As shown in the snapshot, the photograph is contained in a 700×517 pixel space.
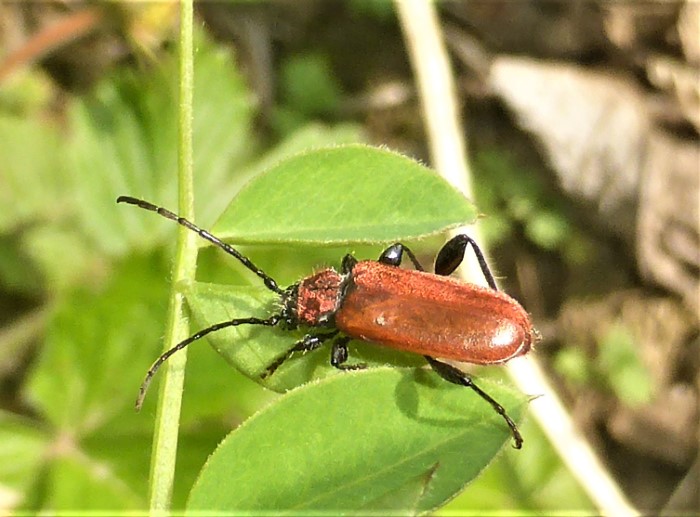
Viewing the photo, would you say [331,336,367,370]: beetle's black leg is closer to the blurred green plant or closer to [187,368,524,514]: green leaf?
[187,368,524,514]: green leaf

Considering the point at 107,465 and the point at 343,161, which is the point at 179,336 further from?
the point at 107,465

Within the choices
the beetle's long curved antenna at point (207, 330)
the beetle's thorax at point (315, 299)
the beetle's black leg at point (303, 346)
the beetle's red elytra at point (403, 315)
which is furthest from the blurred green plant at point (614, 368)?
the beetle's long curved antenna at point (207, 330)

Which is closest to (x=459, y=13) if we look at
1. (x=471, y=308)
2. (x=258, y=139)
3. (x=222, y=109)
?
(x=258, y=139)

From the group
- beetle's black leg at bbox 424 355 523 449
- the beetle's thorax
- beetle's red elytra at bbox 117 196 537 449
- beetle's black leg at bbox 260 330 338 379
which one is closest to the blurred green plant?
beetle's red elytra at bbox 117 196 537 449

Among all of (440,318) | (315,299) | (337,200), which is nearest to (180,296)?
(337,200)

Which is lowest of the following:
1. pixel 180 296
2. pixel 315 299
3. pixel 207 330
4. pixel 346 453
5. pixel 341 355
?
pixel 346 453

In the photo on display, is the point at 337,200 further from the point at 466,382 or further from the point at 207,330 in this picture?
the point at 466,382
